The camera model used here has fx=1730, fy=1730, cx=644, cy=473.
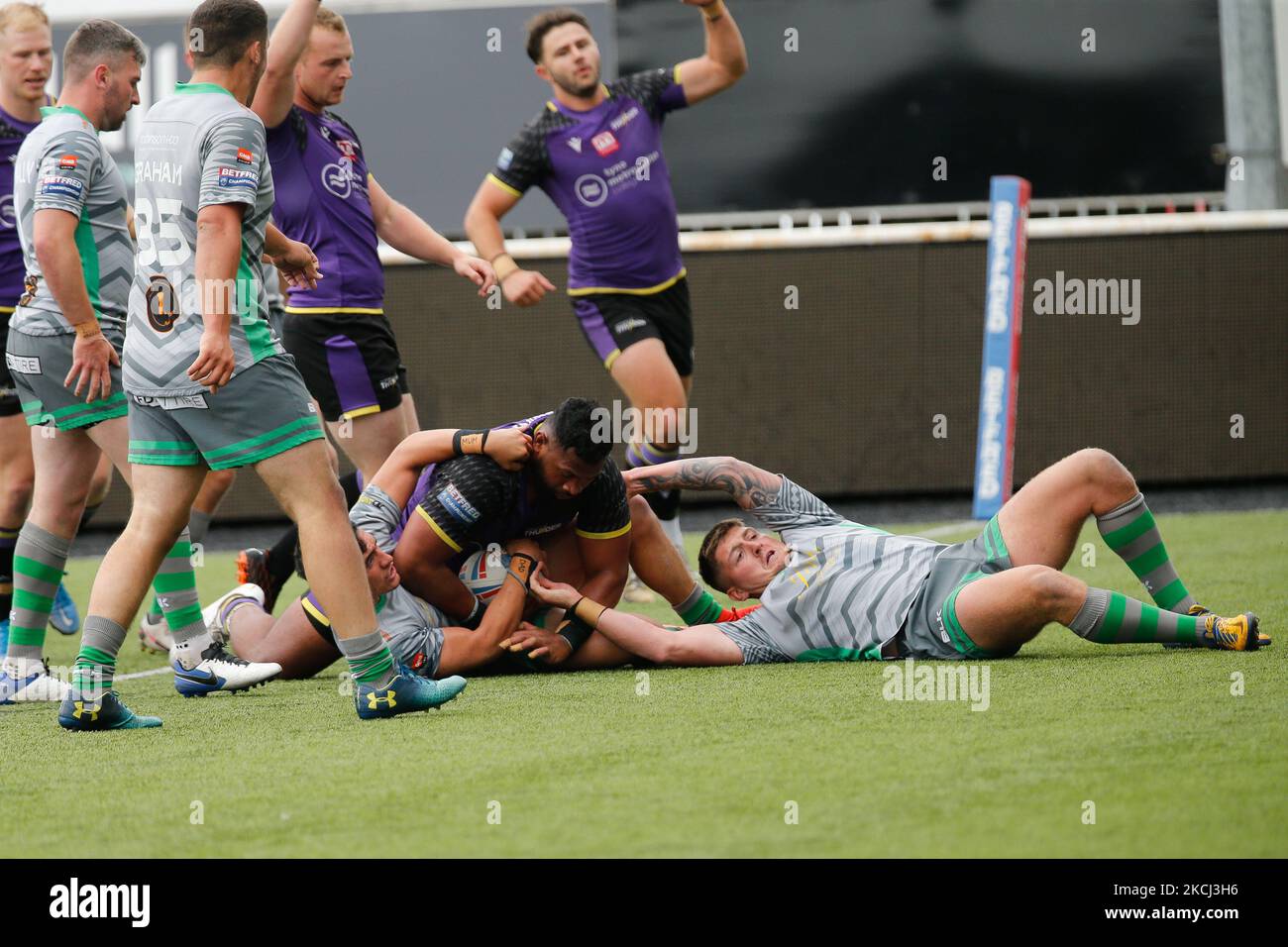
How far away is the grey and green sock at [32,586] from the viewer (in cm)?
520

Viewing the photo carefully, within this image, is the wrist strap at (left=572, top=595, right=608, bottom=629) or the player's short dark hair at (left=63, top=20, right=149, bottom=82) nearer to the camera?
the player's short dark hair at (left=63, top=20, right=149, bottom=82)

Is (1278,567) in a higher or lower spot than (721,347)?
lower

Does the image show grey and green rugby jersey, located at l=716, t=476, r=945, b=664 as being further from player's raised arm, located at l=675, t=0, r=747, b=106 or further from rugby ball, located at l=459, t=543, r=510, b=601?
player's raised arm, located at l=675, t=0, r=747, b=106

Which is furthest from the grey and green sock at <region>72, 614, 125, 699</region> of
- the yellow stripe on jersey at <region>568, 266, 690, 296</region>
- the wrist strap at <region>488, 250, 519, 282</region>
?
the yellow stripe on jersey at <region>568, 266, 690, 296</region>

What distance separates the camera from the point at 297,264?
4766mm

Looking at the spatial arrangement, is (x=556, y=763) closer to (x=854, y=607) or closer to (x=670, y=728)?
(x=670, y=728)

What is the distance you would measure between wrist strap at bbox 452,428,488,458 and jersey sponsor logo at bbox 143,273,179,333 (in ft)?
3.71

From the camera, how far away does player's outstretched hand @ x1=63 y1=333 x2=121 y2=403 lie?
Result: 4762mm

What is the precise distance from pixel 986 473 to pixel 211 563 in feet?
14.5

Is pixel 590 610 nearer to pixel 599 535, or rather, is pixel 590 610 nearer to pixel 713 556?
pixel 599 535

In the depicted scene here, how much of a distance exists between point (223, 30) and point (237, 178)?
16.2 inches
